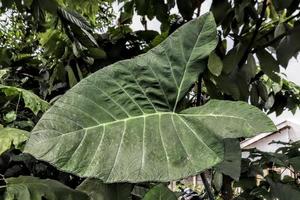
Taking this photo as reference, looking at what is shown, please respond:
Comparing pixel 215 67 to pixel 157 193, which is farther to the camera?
pixel 215 67

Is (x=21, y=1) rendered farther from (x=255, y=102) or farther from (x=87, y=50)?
(x=255, y=102)

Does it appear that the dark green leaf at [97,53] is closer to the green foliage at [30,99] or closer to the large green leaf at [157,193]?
the green foliage at [30,99]

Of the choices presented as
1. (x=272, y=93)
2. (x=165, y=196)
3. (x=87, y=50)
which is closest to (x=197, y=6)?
(x=87, y=50)

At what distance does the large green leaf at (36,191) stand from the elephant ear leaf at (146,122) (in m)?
0.22

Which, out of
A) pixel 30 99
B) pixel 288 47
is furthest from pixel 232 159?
pixel 30 99

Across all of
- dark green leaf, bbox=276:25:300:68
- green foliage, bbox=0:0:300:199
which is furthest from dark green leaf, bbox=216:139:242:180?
dark green leaf, bbox=276:25:300:68

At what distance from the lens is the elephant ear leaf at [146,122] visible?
22.1 inches

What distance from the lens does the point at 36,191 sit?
78 cm

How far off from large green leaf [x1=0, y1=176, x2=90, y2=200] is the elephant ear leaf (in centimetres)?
22

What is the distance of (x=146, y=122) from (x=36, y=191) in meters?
0.25

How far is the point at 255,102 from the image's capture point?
5.77ft

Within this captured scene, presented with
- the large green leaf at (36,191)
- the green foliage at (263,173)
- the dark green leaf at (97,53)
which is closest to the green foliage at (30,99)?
the dark green leaf at (97,53)

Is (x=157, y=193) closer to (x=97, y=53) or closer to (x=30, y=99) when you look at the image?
(x=30, y=99)

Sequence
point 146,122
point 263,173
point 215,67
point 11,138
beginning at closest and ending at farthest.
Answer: point 146,122, point 11,138, point 215,67, point 263,173
